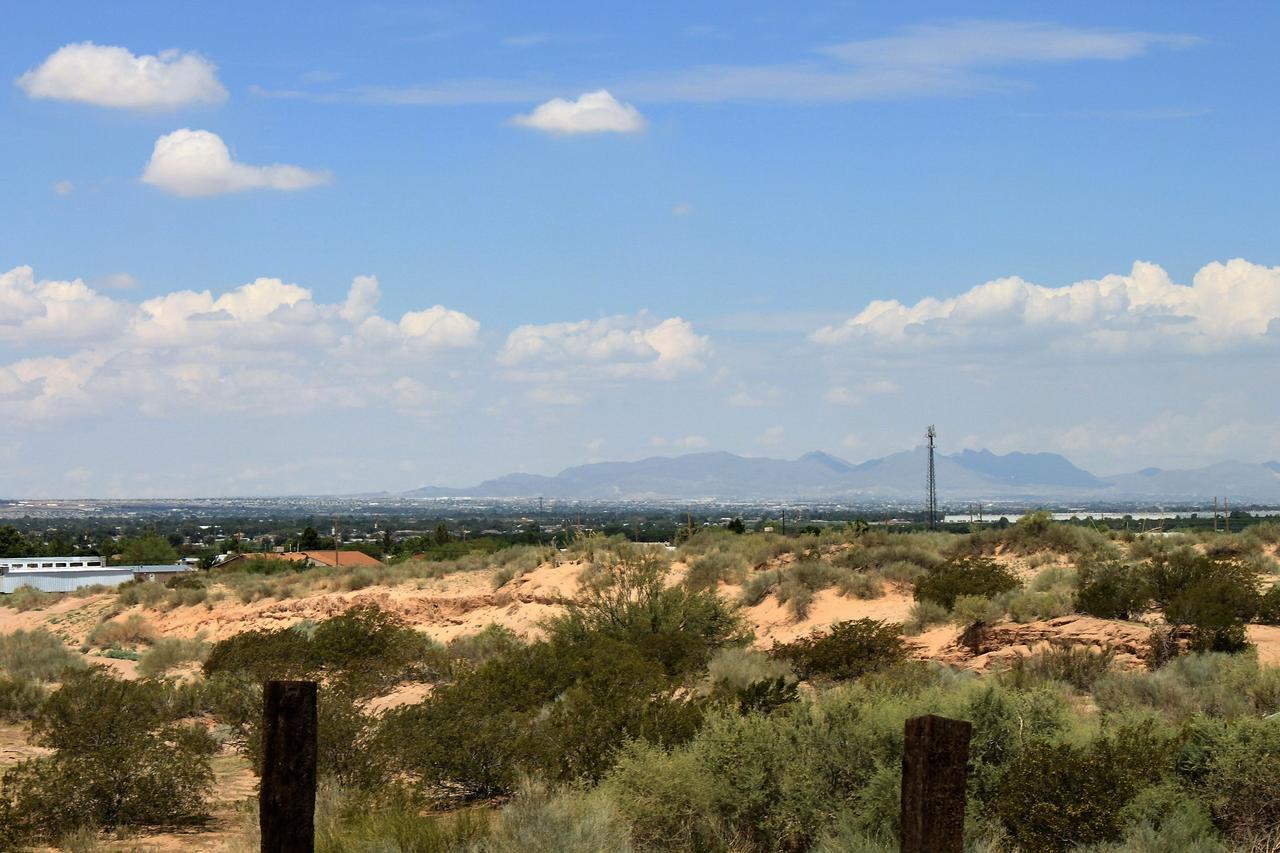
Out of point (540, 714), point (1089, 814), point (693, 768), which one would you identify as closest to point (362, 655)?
point (540, 714)

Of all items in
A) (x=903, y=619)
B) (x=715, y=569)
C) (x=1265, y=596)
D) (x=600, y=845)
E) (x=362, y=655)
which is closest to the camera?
(x=600, y=845)

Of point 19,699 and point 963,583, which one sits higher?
point 963,583

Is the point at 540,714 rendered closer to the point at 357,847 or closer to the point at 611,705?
the point at 611,705

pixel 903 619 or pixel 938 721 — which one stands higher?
pixel 938 721

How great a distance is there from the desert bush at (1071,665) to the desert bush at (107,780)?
11.9 metres

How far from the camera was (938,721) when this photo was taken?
6754mm

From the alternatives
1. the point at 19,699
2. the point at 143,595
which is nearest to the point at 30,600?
the point at 143,595

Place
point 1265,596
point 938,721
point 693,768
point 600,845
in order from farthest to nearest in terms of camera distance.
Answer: point 1265,596
point 693,768
point 600,845
point 938,721

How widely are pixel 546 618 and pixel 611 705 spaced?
19042mm

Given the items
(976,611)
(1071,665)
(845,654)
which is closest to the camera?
(1071,665)

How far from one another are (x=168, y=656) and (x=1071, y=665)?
21807 mm

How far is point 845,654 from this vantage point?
2297 centimetres

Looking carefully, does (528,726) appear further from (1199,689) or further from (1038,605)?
(1038,605)

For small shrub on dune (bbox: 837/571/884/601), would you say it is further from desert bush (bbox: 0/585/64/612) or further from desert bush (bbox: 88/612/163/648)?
desert bush (bbox: 0/585/64/612)
